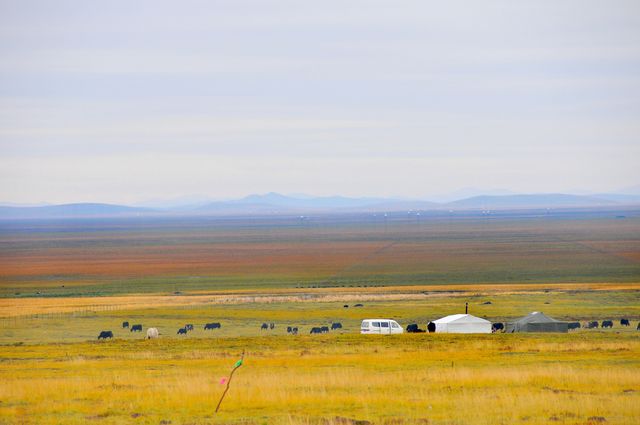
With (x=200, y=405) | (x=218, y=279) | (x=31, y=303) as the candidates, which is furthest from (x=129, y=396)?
(x=218, y=279)

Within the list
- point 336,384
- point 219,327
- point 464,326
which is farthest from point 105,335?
point 336,384

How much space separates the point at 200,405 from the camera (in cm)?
2456

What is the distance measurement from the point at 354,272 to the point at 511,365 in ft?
357

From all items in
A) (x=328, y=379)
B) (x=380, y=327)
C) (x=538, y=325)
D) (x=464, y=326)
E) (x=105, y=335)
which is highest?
(x=328, y=379)

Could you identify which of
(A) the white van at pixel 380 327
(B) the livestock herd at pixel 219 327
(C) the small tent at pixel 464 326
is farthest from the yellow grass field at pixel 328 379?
(C) the small tent at pixel 464 326

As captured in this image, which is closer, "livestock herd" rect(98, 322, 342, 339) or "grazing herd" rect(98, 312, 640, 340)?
"grazing herd" rect(98, 312, 640, 340)

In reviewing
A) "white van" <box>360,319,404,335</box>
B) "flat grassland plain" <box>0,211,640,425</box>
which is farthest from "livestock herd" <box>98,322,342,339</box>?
"white van" <box>360,319,404,335</box>

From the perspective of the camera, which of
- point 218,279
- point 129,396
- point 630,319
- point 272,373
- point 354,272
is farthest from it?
point 354,272

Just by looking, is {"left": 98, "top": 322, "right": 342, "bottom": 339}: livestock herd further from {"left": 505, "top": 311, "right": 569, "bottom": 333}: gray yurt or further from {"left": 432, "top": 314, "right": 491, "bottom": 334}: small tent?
{"left": 505, "top": 311, "right": 569, "bottom": 333}: gray yurt

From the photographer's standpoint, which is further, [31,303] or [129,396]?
[31,303]

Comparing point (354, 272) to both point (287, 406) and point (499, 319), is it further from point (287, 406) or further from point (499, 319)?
point (287, 406)

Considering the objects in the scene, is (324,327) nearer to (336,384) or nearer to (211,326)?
(211,326)

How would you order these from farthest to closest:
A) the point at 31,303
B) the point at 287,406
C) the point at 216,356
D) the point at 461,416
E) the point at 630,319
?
the point at 31,303
the point at 630,319
the point at 216,356
the point at 287,406
the point at 461,416

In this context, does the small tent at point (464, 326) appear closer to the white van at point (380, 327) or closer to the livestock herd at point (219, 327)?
the white van at point (380, 327)
